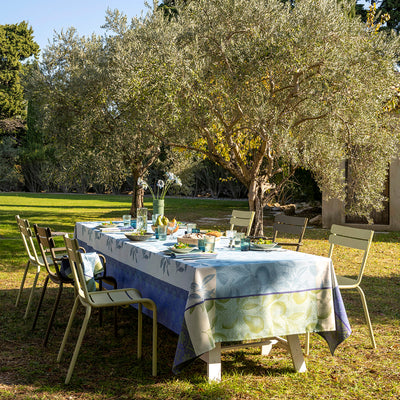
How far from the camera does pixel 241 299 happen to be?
3.32 meters

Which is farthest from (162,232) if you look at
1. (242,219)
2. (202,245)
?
(242,219)

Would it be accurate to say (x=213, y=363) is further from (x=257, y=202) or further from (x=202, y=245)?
(x=257, y=202)

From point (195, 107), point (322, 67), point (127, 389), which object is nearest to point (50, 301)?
point (127, 389)

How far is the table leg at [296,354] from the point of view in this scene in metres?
3.67

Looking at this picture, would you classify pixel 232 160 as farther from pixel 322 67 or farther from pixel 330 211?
pixel 330 211

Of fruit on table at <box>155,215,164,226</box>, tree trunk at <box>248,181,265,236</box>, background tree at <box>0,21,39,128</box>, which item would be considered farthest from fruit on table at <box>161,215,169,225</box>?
background tree at <box>0,21,39,128</box>

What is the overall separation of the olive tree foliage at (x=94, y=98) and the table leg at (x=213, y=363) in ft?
27.9

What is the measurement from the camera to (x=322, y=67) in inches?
345

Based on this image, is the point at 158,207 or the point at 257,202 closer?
the point at 158,207

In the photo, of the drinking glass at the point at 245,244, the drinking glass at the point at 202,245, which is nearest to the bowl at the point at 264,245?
the drinking glass at the point at 245,244

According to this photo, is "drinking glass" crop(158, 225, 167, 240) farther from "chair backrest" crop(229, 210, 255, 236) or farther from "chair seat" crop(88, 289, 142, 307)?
"chair backrest" crop(229, 210, 255, 236)

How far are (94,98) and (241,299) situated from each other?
11.3 metres

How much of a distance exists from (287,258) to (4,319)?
10.5ft

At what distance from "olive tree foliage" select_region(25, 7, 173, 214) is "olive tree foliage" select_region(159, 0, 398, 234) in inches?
101
